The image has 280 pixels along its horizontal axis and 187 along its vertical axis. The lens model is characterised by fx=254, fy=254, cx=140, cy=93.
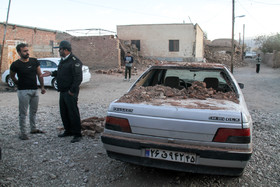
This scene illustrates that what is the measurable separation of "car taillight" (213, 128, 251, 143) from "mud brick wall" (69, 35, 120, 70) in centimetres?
2118

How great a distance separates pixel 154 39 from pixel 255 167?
Answer: 27289 mm

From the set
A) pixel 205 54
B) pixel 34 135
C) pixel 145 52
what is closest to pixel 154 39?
pixel 145 52

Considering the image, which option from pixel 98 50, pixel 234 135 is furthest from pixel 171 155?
pixel 98 50

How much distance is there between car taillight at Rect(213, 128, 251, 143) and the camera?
2611mm

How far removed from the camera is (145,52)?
3059 cm

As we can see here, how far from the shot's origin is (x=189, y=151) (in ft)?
8.73

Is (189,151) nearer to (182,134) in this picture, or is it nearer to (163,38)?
(182,134)

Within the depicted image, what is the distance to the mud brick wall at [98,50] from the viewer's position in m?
23.3

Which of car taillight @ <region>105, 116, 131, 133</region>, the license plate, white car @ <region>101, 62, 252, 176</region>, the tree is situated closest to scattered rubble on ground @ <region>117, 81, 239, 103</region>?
white car @ <region>101, 62, 252, 176</region>

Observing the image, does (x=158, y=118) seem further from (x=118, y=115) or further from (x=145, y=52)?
(x=145, y=52)

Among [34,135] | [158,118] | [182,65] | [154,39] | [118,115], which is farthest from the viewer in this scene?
[154,39]

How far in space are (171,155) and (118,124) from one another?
27.8 inches

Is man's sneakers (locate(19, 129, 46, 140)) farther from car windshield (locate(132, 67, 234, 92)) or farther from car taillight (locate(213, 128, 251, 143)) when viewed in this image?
car taillight (locate(213, 128, 251, 143))

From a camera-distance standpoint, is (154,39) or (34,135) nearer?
(34,135)
